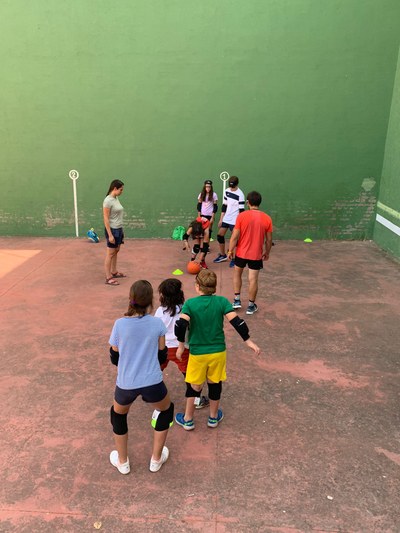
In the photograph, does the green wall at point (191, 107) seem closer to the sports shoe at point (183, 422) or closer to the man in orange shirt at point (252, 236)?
the man in orange shirt at point (252, 236)

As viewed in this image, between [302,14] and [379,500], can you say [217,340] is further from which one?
[302,14]

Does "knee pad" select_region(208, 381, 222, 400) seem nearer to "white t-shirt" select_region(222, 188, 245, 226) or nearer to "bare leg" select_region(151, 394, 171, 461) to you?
"bare leg" select_region(151, 394, 171, 461)

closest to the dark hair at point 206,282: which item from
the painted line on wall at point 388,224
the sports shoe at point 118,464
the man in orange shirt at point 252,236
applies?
the sports shoe at point 118,464

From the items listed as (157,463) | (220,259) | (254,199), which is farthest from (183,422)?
(220,259)

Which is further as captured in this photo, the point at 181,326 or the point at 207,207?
the point at 207,207

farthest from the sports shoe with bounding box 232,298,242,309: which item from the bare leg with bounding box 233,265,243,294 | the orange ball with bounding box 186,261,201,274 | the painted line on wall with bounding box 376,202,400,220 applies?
the painted line on wall with bounding box 376,202,400,220

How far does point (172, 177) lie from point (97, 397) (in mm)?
7365

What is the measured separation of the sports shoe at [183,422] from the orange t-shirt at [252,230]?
2.76 meters

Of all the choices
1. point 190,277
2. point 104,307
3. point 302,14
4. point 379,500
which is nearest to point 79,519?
point 379,500

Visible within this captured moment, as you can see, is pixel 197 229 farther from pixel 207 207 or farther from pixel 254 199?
pixel 254 199

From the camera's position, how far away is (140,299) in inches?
121

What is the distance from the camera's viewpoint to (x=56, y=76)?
34.2 feet

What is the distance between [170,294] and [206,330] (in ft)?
1.41

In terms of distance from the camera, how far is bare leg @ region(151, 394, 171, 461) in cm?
329
